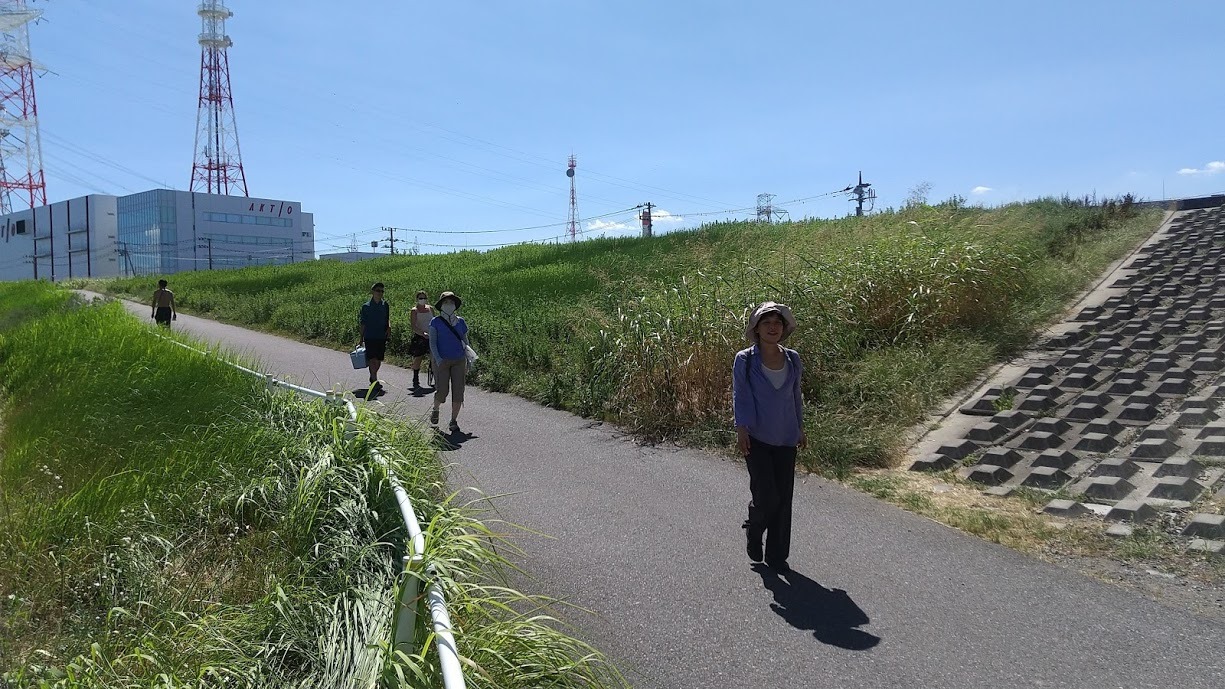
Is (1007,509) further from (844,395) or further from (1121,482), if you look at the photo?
(844,395)

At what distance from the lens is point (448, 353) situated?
31.1 feet

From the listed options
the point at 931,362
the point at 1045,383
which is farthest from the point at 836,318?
the point at 1045,383

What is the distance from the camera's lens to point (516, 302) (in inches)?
766

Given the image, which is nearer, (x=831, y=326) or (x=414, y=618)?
(x=414, y=618)

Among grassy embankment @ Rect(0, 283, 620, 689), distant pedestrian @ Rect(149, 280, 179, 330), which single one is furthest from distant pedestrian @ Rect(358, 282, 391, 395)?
distant pedestrian @ Rect(149, 280, 179, 330)

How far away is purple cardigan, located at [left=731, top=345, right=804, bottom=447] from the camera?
5168mm

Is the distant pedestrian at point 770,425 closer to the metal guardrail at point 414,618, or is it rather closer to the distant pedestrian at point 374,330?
the metal guardrail at point 414,618

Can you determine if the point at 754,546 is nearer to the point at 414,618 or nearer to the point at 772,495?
the point at 772,495

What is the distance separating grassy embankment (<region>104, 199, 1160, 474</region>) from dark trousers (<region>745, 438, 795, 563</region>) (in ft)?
8.06

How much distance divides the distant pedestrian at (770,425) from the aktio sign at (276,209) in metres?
88.5

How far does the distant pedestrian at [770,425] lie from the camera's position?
514cm

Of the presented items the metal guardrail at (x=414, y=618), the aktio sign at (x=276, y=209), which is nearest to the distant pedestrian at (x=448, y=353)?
the metal guardrail at (x=414, y=618)

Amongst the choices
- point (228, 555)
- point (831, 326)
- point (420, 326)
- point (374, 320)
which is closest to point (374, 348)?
point (374, 320)

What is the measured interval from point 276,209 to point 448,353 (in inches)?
3414
